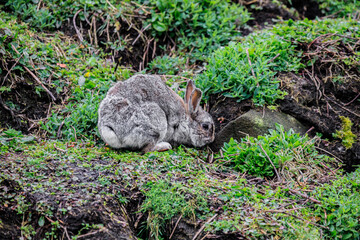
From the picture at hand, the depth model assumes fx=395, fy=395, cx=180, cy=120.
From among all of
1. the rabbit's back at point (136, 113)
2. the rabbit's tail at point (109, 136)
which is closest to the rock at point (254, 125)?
the rabbit's back at point (136, 113)

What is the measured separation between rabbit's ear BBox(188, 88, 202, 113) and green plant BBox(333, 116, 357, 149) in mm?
2083

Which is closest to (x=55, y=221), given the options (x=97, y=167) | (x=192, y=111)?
(x=97, y=167)

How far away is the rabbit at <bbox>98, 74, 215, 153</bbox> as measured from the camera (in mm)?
5227

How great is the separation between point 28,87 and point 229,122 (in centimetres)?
319

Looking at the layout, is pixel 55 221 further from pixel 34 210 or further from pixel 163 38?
pixel 163 38

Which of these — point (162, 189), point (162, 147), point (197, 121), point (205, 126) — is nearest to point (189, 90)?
point (197, 121)

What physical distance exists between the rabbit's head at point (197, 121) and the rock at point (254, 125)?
0.17 meters

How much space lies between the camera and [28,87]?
6.22 metres

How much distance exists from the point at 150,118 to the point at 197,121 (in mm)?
917

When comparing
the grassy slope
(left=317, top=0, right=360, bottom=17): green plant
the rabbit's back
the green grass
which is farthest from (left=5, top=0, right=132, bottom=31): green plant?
(left=317, top=0, right=360, bottom=17): green plant

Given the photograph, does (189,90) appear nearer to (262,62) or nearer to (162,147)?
(162,147)

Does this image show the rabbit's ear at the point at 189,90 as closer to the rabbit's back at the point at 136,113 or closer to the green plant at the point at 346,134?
the rabbit's back at the point at 136,113

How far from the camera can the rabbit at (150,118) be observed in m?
5.23

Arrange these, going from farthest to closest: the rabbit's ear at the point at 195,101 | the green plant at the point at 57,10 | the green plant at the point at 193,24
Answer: the green plant at the point at 193,24 → the green plant at the point at 57,10 → the rabbit's ear at the point at 195,101
